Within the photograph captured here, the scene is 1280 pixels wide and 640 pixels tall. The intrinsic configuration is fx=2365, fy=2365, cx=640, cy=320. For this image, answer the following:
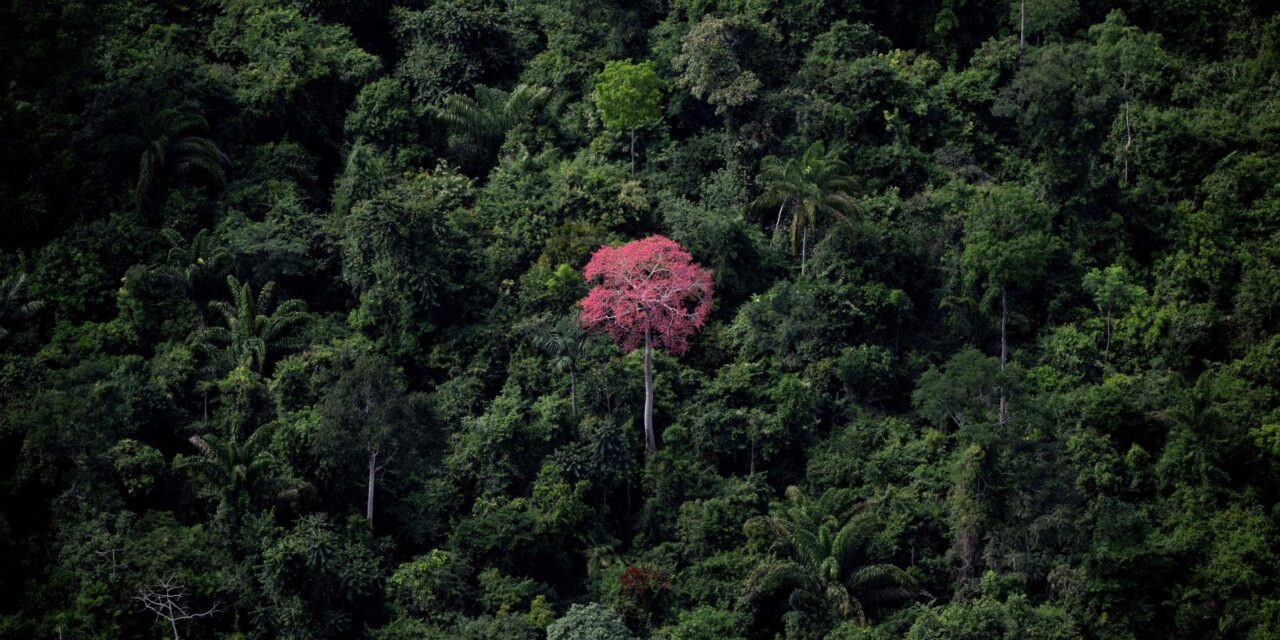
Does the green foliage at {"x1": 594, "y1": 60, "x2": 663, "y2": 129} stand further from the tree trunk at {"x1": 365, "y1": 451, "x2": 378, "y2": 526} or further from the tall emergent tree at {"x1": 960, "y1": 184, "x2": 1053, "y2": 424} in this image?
the tree trunk at {"x1": 365, "y1": 451, "x2": 378, "y2": 526}

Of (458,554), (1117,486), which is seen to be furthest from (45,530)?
(1117,486)

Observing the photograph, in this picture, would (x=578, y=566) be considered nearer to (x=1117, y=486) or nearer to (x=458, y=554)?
(x=458, y=554)

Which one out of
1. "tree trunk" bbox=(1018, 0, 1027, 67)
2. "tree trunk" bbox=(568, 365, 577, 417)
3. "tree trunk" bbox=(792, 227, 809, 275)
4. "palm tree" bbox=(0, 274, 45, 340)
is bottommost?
"tree trunk" bbox=(568, 365, 577, 417)

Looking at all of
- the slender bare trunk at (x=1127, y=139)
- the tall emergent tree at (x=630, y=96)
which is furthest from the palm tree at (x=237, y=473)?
the slender bare trunk at (x=1127, y=139)

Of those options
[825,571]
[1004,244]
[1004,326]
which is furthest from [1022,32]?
[825,571]

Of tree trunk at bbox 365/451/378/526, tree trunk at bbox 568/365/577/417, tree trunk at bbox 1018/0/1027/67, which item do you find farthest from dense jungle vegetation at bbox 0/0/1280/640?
tree trunk at bbox 365/451/378/526

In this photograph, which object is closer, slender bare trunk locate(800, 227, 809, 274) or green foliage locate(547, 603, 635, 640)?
green foliage locate(547, 603, 635, 640)
